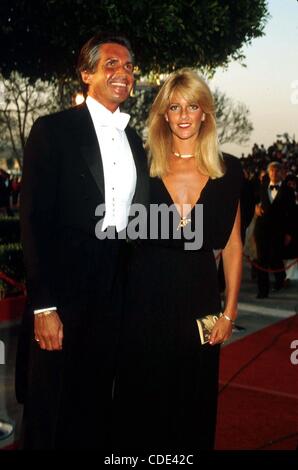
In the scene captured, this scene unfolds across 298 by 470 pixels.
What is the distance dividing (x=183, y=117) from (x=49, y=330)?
3.58ft

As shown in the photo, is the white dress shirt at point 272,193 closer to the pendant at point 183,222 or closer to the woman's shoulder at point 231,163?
the woman's shoulder at point 231,163

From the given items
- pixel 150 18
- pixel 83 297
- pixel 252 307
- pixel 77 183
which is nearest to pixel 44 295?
pixel 83 297

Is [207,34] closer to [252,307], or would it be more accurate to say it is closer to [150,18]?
[150,18]

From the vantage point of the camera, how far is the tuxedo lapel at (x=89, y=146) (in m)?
2.86

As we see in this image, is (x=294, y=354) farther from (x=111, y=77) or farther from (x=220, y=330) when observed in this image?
(x=111, y=77)

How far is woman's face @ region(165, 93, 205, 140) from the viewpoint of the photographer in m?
3.11

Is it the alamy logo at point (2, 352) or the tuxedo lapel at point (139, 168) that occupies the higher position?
the tuxedo lapel at point (139, 168)

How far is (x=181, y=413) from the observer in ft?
10.3

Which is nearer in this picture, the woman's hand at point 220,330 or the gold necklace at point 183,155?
the woman's hand at point 220,330

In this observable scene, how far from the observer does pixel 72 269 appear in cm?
285

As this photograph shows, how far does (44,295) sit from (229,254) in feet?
A: 2.93

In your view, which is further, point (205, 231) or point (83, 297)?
point (205, 231)

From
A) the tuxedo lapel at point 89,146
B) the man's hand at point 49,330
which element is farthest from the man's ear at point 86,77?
the man's hand at point 49,330

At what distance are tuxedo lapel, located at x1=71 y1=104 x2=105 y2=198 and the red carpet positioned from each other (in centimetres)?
202
